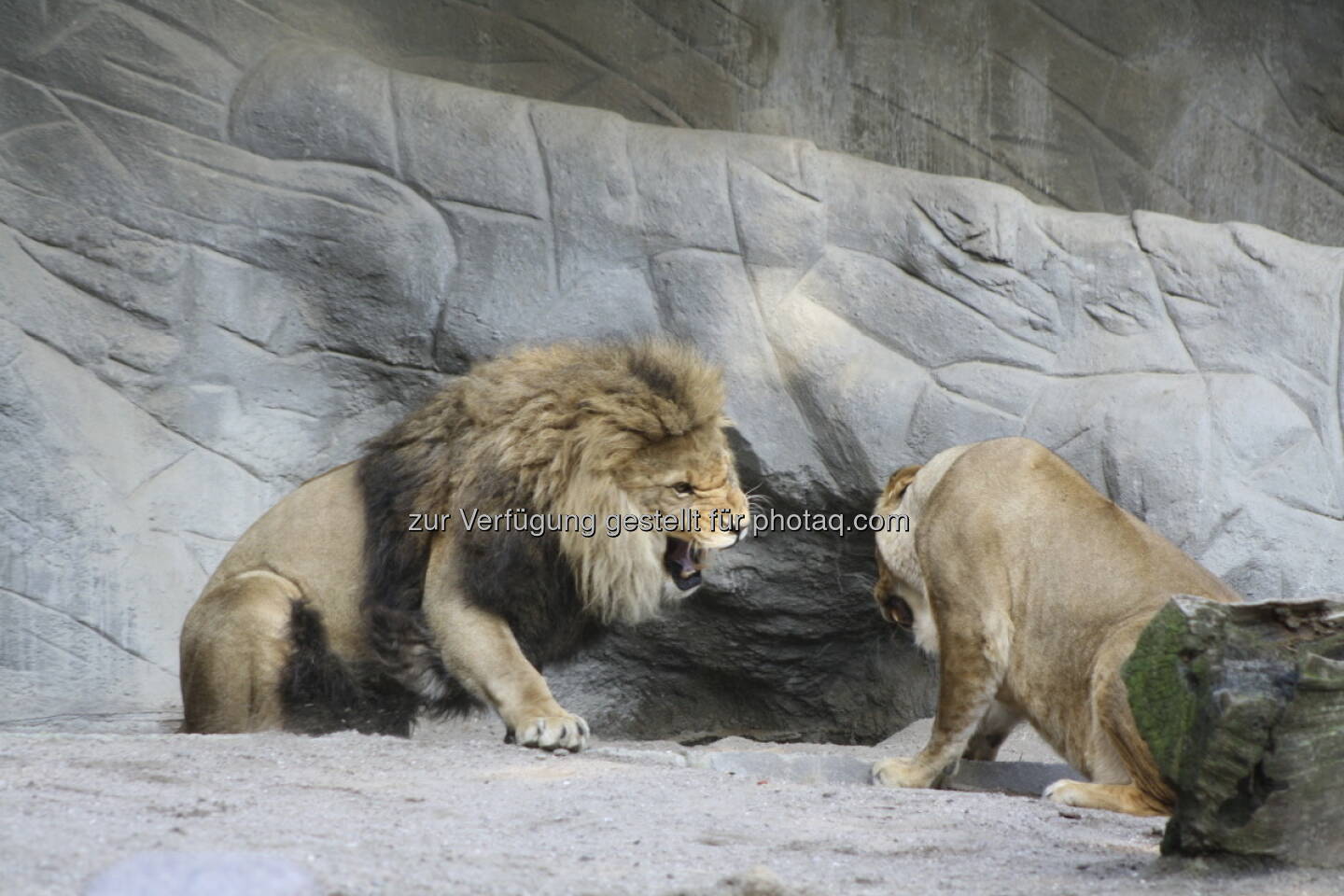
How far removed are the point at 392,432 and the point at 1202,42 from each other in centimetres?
529

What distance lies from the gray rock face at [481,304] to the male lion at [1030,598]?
3.67 feet

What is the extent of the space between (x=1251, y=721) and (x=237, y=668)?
344cm

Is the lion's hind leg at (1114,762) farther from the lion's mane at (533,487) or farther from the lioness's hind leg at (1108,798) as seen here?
the lion's mane at (533,487)

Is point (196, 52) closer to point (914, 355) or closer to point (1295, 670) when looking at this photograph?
point (914, 355)

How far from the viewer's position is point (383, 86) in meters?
6.43

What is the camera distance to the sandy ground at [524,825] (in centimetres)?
264

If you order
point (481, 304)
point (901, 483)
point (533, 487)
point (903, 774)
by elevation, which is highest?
point (481, 304)

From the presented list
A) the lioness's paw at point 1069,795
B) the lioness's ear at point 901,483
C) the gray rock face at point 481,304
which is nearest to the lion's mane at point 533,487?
the lioness's ear at point 901,483

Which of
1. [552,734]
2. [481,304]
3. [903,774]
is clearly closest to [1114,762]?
[903,774]

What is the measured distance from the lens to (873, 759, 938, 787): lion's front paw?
5.06m

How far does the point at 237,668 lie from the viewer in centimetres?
499

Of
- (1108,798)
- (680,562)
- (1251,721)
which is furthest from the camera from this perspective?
(680,562)

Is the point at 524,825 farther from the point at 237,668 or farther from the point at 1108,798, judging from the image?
the point at 237,668

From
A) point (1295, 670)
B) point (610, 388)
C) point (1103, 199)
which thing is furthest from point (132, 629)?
point (1103, 199)
